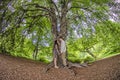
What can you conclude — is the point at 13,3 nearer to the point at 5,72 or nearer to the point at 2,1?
the point at 2,1

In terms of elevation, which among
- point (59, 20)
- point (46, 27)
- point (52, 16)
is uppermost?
point (52, 16)

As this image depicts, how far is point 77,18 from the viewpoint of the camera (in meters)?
13.5

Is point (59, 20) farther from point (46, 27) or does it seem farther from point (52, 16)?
point (46, 27)

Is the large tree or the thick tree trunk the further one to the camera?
the large tree

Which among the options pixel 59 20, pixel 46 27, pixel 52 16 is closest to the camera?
pixel 52 16

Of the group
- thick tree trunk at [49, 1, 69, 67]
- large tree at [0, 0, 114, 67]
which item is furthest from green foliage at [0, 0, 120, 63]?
thick tree trunk at [49, 1, 69, 67]

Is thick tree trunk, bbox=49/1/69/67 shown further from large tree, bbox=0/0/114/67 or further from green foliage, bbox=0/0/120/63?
green foliage, bbox=0/0/120/63

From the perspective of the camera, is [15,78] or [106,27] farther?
[106,27]

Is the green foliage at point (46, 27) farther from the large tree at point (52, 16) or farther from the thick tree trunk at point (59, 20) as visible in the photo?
the thick tree trunk at point (59, 20)

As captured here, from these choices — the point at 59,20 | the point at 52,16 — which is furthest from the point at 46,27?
the point at 52,16

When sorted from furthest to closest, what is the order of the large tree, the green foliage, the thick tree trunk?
the green foliage, the large tree, the thick tree trunk

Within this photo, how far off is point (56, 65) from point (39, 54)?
25.8ft

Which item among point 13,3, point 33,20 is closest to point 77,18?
point 33,20

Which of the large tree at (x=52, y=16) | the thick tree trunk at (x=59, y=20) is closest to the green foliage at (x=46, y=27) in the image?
the large tree at (x=52, y=16)
